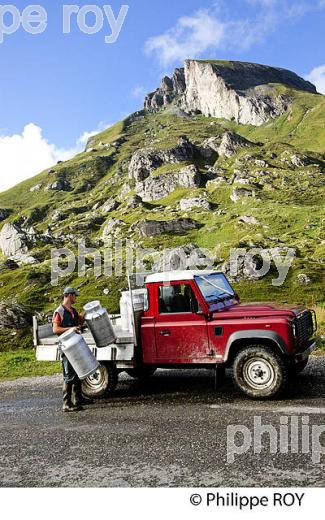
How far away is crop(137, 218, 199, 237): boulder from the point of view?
11125 cm

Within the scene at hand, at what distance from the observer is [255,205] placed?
118250 millimetres

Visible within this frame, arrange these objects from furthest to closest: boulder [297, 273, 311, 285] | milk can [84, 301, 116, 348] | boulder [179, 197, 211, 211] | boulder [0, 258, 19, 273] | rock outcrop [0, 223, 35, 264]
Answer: boulder [179, 197, 211, 211]
rock outcrop [0, 223, 35, 264]
boulder [0, 258, 19, 273]
boulder [297, 273, 311, 285]
milk can [84, 301, 116, 348]

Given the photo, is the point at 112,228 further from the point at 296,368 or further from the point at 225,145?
the point at 296,368

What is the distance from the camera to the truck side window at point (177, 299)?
35.1ft

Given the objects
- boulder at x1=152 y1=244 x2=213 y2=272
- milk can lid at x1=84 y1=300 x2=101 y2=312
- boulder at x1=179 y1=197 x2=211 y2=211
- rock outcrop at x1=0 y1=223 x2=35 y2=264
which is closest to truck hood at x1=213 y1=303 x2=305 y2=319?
milk can lid at x1=84 y1=300 x2=101 y2=312

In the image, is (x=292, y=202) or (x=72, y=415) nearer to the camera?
(x=72, y=415)

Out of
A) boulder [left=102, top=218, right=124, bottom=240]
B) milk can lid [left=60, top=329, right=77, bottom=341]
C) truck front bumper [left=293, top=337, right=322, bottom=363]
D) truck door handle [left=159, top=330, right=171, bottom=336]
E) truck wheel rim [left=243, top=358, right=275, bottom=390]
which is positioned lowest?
truck wheel rim [left=243, top=358, right=275, bottom=390]

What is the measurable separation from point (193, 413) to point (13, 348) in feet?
70.1

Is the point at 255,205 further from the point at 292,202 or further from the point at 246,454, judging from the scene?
the point at 246,454

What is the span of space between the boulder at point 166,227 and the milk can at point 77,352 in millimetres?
99502

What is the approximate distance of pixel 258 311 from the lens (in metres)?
10.3

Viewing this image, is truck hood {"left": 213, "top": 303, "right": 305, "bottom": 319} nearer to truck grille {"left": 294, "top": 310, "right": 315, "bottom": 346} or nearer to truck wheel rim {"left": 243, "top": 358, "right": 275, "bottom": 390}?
truck grille {"left": 294, "top": 310, "right": 315, "bottom": 346}

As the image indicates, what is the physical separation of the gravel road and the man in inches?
15.1

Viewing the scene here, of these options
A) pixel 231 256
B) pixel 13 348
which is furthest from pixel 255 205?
pixel 13 348
